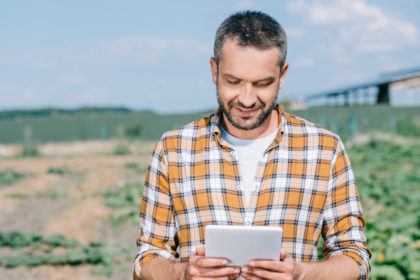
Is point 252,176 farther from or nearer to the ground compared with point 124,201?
farther from the ground

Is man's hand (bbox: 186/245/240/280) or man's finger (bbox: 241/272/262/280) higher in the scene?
man's hand (bbox: 186/245/240/280)

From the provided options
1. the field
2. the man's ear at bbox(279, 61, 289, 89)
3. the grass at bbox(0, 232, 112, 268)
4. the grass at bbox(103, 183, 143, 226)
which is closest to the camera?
the man's ear at bbox(279, 61, 289, 89)

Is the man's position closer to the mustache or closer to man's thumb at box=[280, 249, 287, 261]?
the mustache

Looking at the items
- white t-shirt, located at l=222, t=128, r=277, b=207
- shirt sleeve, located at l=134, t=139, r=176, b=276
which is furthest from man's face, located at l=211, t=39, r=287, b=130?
shirt sleeve, located at l=134, t=139, r=176, b=276

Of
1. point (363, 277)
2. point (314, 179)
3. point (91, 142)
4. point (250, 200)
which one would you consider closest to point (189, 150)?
point (250, 200)

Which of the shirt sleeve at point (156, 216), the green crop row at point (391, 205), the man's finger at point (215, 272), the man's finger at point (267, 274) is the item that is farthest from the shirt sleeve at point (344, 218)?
the green crop row at point (391, 205)

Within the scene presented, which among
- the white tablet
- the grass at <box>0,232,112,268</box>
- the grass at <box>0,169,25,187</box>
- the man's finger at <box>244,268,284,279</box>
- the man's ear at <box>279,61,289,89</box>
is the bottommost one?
the grass at <box>0,169,25,187</box>

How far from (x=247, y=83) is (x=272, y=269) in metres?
0.65

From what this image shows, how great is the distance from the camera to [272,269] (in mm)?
2174

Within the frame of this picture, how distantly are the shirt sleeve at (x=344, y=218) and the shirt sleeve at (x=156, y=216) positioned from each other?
588 mm

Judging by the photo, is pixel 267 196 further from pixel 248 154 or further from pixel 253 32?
pixel 253 32

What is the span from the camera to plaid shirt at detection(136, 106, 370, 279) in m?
2.46

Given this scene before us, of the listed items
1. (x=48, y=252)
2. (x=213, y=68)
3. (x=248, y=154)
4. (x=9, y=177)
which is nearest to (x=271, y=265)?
(x=248, y=154)

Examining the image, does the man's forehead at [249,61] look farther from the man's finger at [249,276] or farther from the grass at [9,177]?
the grass at [9,177]
